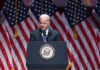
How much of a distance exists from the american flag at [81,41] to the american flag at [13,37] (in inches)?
40.6

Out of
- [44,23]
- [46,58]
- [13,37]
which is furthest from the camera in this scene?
[13,37]

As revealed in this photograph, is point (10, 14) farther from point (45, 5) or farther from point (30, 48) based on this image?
point (30, 48)

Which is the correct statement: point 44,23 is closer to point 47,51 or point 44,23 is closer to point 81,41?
point 47,51

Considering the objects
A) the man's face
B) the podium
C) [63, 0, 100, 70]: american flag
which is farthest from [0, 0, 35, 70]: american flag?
the podium

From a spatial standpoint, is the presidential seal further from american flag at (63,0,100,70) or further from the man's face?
american flag at (63,0,100,70)

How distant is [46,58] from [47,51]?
104 millimetres

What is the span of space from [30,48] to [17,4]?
3.96 m

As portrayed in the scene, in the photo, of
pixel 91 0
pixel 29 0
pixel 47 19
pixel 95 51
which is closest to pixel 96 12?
pixel 91 0

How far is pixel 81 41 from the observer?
8.31m

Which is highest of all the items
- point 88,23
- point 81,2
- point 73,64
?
point 81,2

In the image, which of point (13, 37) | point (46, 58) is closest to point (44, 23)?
point (46, 58)

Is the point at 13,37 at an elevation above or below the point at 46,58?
below

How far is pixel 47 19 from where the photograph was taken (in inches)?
186

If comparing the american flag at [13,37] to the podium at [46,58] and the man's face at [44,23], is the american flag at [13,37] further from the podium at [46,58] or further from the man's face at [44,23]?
the podium at [46,58]
